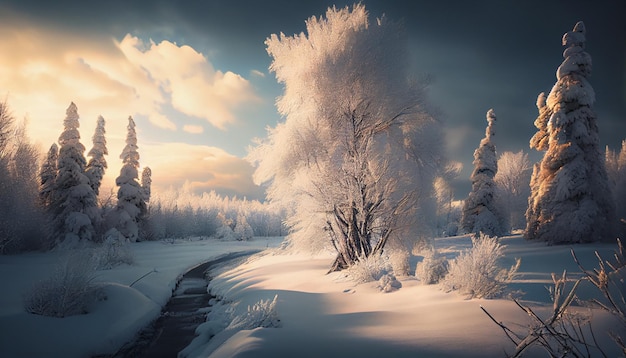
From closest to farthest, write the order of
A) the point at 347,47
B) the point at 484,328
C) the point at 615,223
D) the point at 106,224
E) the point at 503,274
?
the point at 484,328 < the point at 503,274 < the point at 347,47 < the point at 615,223 < the point at 106,224

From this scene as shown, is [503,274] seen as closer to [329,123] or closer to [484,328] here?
[484,328]

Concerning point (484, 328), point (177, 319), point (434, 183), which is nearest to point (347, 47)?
point (434, 183)

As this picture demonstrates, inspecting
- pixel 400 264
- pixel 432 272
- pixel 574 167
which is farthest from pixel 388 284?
pixel 574 167

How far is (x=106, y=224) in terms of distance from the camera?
32.8m

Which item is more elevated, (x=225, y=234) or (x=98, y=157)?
(x=98, y=157)

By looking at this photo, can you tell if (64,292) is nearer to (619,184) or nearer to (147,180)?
(619,184)

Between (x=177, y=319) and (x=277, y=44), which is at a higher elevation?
(x=277, y=44)

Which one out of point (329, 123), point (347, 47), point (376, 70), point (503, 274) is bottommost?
point (503, 274)

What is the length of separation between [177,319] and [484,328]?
9491 mm

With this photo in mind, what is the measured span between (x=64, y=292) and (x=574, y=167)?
23547 mm

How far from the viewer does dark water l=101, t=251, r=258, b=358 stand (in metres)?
7.56

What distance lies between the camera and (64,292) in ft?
25.7

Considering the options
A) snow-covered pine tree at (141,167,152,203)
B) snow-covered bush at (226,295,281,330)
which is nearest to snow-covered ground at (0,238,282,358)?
snow-covered bush at (226,295,281,330)

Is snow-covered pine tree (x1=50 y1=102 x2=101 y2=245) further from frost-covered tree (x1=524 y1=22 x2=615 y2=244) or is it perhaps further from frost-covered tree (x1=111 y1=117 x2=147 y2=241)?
frost-covered tree (x1=524 y1=22 x2=615 y2=244)
